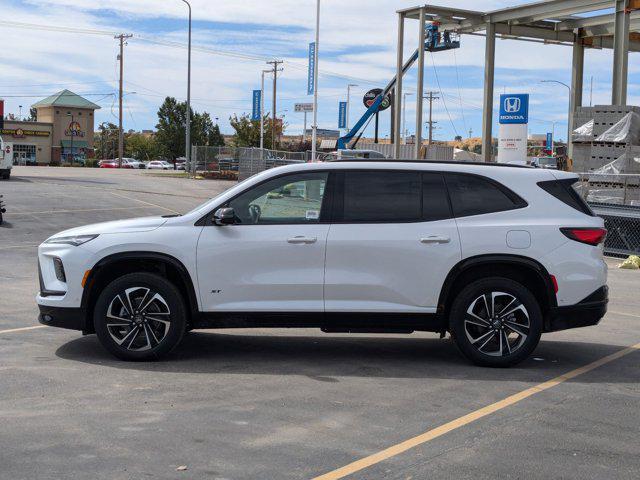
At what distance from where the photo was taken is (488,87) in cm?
3388

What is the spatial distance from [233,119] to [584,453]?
90.3 m

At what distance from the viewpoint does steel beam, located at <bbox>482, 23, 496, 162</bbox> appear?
32.9 meters

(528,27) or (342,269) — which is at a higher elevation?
(528,27)

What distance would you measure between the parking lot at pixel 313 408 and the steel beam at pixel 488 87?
24917 mm

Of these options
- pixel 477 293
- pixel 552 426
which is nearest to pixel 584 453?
pixel 552 426

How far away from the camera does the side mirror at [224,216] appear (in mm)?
7332

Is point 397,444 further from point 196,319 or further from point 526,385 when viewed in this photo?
point 196,319

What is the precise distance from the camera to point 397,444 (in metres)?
5.35

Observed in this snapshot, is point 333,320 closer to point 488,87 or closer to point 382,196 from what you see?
point 382,196

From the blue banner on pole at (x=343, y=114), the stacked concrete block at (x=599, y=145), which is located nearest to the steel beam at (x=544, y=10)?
the stacked concrete block at (x=599, y=145)

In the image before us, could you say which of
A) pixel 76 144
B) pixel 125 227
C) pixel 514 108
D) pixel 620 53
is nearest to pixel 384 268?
pixel 125 227

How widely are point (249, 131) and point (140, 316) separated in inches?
3362

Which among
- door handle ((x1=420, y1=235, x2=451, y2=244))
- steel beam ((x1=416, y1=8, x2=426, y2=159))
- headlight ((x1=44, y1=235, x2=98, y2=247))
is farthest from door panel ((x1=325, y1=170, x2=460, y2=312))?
steel beam ((x1=416, y1=8, x2=426, y2=159))

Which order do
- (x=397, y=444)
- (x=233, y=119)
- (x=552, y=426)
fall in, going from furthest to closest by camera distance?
(x=233, y=119)
(x=552, y=426)
(x=397, y=444)
